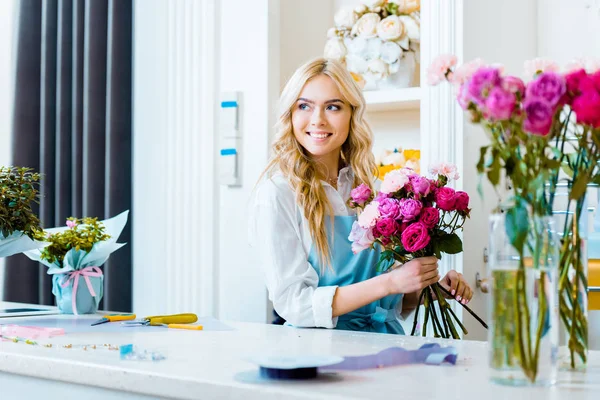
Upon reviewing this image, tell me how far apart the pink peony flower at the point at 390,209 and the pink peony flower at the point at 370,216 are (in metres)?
0.01

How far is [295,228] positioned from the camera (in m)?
1.82

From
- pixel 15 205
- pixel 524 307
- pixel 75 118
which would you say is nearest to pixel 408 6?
pixel 75 118

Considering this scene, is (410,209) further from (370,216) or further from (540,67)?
(540,67)

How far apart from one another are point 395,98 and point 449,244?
3.12 feet

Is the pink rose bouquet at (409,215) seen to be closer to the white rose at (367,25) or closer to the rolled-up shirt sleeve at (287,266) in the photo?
the rolled-up shirt sleeve at (287,266)

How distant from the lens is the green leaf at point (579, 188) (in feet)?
3.15

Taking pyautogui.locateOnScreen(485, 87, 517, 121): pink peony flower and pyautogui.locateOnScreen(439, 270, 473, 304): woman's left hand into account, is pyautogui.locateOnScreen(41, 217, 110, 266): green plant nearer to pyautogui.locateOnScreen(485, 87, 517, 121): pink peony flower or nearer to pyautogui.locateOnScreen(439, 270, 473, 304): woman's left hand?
pyautogui.locateOnScreen(439, 270, 473, 304): woman's left hand

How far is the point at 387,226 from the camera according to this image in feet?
4.98

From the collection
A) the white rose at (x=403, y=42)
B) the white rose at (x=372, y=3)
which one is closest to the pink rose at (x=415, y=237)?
the white rose at (x=403, y=42)

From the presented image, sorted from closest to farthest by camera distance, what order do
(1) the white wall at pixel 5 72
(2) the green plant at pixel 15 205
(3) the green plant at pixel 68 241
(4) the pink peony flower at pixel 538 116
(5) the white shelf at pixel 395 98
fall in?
(4) the pink peony flower at pixel 538 116
(2) the green plant at pixel 15 205
(3) the green plant at pixel 68 241
(5) the white shelf at pixel 395 98
(1) the white wall at pixel 5 72

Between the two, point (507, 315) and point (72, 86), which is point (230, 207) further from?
point (507, 315)

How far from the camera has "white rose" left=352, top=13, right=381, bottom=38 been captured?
244 centimetres

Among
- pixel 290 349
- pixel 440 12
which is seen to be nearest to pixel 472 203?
pixel 440 12

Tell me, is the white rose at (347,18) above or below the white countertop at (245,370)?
above
